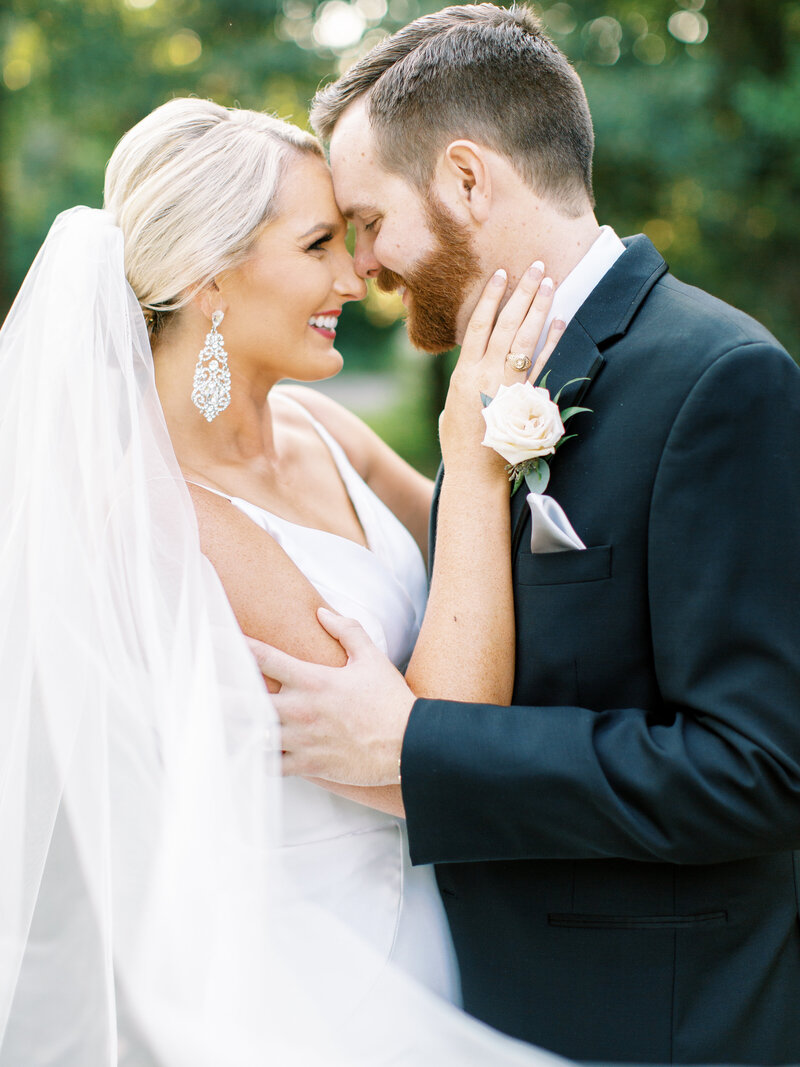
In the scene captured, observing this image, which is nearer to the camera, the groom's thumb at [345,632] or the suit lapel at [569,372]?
the suit lapel at [569,372]

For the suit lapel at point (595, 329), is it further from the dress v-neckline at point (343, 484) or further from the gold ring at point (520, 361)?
the dress v-neckline at point (343, 484)

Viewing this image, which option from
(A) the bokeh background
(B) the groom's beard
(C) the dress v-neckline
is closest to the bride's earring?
(C) the dress v-neckline

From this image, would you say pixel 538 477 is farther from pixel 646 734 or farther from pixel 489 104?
pixel 489 104

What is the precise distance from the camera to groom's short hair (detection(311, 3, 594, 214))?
2461 millimetres

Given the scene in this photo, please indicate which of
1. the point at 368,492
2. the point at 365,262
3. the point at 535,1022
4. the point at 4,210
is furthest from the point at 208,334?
the point at 4,210

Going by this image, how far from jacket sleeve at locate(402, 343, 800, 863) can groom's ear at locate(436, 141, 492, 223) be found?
0.84m

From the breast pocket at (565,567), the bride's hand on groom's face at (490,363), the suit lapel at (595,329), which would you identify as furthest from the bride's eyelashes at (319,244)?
the breast pocket at (565,567)

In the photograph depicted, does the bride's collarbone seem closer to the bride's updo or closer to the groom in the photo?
the bride's updo

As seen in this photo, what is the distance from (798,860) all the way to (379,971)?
1.06 m

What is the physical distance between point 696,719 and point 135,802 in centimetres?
118

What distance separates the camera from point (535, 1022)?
2.15 m

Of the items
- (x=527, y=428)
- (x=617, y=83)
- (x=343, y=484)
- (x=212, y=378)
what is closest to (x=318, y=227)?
(x=212, y=378)

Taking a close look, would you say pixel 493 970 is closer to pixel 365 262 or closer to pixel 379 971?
pixel 379 971

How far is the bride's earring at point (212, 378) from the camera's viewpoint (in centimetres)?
276
